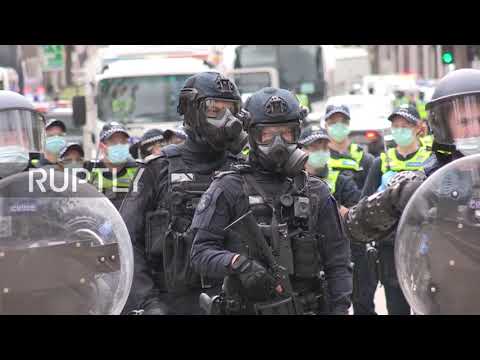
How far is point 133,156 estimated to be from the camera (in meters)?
10.7

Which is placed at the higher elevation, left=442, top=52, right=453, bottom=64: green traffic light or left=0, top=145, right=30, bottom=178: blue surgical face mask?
left=442, top=52, right=453, bottom=64: green traffic light

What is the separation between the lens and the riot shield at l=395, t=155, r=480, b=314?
365 cm

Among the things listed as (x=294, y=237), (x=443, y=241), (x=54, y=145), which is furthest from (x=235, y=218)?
(x=54, y=145)

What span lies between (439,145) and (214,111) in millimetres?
1567

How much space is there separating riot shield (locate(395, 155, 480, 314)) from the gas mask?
53.8 inches

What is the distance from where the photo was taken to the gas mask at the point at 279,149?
5.12 m

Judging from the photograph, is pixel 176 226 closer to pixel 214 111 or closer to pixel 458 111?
pixel 214 111

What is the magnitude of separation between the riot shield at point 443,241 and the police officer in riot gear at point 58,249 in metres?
1.01

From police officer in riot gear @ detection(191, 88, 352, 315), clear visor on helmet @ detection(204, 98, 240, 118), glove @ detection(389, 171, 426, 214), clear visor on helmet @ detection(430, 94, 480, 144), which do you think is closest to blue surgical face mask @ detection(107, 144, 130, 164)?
clear visor on helmet @ detection(204, 98, 240, 118)

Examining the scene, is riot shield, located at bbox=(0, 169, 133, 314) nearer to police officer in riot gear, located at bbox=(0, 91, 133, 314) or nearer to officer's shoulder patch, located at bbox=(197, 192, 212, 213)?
police officer in riot gear, located at bbox=(0, 91, 133, 314)

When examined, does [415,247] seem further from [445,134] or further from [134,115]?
[134,115]

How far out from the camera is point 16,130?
16.2 feet

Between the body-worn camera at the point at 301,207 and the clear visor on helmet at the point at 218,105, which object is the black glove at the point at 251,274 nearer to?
the body-worn camera at the point at 301,207

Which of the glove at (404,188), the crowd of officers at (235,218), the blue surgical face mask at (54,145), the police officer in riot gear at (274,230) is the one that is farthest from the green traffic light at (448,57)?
the glove at (404,188)
